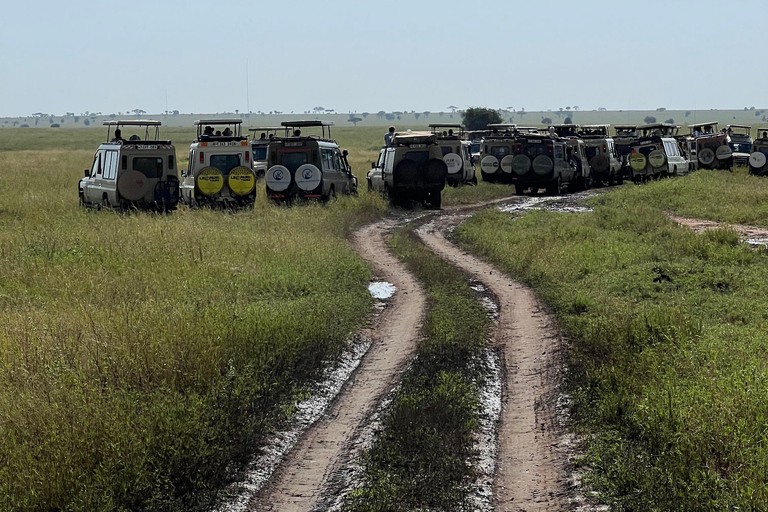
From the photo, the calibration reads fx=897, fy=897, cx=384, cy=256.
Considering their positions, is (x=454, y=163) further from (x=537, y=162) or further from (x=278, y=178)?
(x=278, y=178)

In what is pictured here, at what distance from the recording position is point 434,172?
23.5 meters

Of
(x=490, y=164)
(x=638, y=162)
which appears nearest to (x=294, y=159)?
(x=490, y=164)

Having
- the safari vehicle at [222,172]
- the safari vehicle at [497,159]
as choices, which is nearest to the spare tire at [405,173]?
the safari vehicle at [222,172]

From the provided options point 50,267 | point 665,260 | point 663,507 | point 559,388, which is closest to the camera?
point 663,507

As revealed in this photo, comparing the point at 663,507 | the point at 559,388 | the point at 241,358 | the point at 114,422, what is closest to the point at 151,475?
the point at 114,422

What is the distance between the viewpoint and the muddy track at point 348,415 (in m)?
5.80

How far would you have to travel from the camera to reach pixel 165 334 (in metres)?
8.21

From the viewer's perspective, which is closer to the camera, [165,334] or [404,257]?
[165,334]

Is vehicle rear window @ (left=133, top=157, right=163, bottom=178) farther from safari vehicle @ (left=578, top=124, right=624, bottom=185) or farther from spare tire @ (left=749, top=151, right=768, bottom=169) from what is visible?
spare tire @ (left=749, top=151, right=768, bottom=169)

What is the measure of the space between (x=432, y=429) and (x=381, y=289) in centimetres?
617

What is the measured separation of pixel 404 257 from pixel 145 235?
177 inches

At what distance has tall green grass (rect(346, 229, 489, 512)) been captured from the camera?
565cm

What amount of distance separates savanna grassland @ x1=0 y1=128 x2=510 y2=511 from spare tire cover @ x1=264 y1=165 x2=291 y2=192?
581 centimetres

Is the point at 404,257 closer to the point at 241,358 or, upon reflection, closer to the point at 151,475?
the point at 241,358
